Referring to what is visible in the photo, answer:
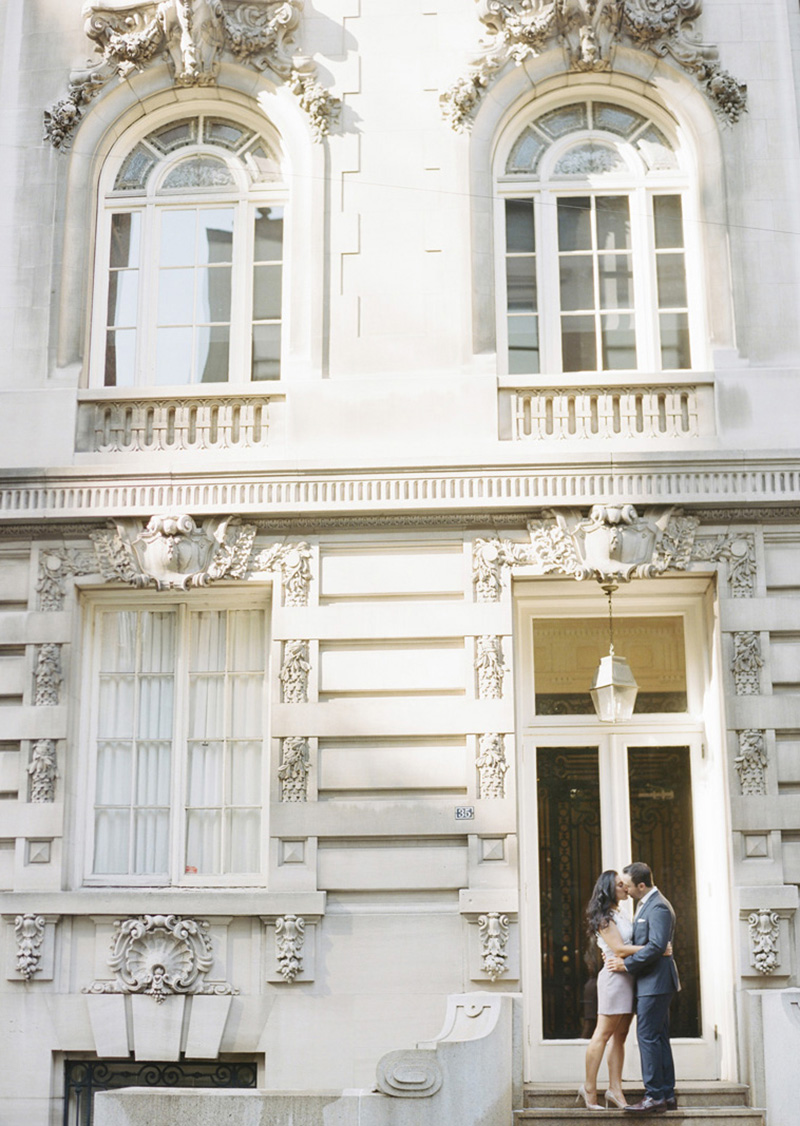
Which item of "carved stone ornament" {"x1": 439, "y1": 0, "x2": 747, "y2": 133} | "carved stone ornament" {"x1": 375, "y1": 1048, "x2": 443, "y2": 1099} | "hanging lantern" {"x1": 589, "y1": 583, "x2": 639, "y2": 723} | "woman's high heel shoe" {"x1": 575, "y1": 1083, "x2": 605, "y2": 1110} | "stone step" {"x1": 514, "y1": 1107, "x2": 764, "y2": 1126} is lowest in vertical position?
"stone step" {"x1": 514, "y1": 1107, "x2": 764, "y2": 1126}

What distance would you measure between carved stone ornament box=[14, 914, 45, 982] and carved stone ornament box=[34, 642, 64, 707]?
1.97 meters

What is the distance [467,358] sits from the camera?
14.2m

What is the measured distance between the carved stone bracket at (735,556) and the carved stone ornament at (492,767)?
256 centimetres

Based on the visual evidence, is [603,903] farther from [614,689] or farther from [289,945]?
[289,945]

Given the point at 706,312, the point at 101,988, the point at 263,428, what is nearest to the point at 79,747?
the point at 101,988

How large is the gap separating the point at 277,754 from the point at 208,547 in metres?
2.10

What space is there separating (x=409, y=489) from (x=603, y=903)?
425 cm

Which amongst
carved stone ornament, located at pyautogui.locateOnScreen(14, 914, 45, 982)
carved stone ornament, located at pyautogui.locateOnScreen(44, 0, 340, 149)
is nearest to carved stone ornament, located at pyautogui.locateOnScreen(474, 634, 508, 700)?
carved stone ornament, located at pyautogui.locateOnScreen(14, 914, 45, 982)

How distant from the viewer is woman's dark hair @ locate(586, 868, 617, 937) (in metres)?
11.8

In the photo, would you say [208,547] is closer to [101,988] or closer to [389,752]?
[389,752]

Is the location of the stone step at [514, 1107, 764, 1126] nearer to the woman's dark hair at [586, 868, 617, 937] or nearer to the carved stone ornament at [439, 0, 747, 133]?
the woman's dark hair at [586, 868, 617, 937]

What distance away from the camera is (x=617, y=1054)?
38.9 ft

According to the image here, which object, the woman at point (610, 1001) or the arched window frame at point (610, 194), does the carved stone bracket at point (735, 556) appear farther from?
the woman at point (610, 1001)

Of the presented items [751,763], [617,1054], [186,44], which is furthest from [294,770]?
[186,44]
